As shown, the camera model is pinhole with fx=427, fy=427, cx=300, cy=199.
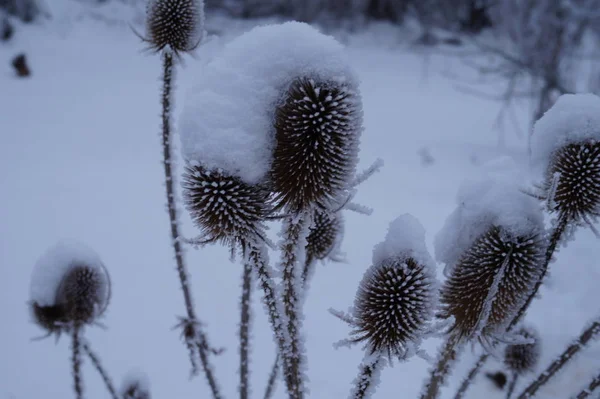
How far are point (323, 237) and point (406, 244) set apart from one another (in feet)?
1.88

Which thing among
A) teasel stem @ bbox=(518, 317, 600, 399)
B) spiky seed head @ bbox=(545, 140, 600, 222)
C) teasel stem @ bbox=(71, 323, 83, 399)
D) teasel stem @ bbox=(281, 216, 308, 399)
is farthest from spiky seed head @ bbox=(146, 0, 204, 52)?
teasel stem @ bbox=(518, 317, 600, 399)

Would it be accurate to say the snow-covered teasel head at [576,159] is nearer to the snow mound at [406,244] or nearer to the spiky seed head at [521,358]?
the snow mound at [406,244]

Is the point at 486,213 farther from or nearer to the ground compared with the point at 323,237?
farther from the ground

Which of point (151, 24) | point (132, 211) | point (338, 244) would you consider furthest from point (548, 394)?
point (132, 211)

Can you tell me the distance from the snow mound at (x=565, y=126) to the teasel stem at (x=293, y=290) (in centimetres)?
101

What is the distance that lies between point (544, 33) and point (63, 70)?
10688 millimetres

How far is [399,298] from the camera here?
1311mm

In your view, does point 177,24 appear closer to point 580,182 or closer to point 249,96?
point 249,96

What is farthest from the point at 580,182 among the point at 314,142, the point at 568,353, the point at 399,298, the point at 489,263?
the point at 314,142

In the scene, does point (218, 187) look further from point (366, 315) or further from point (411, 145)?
point (411, 145)

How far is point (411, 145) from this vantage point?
8961mm

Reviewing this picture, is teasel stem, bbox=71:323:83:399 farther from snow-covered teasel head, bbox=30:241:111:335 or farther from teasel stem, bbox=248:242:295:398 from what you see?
teasel stem, bbox=248:242:295:398

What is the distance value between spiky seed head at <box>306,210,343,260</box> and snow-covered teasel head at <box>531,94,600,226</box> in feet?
2.72

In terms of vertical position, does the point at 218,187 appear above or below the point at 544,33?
below
